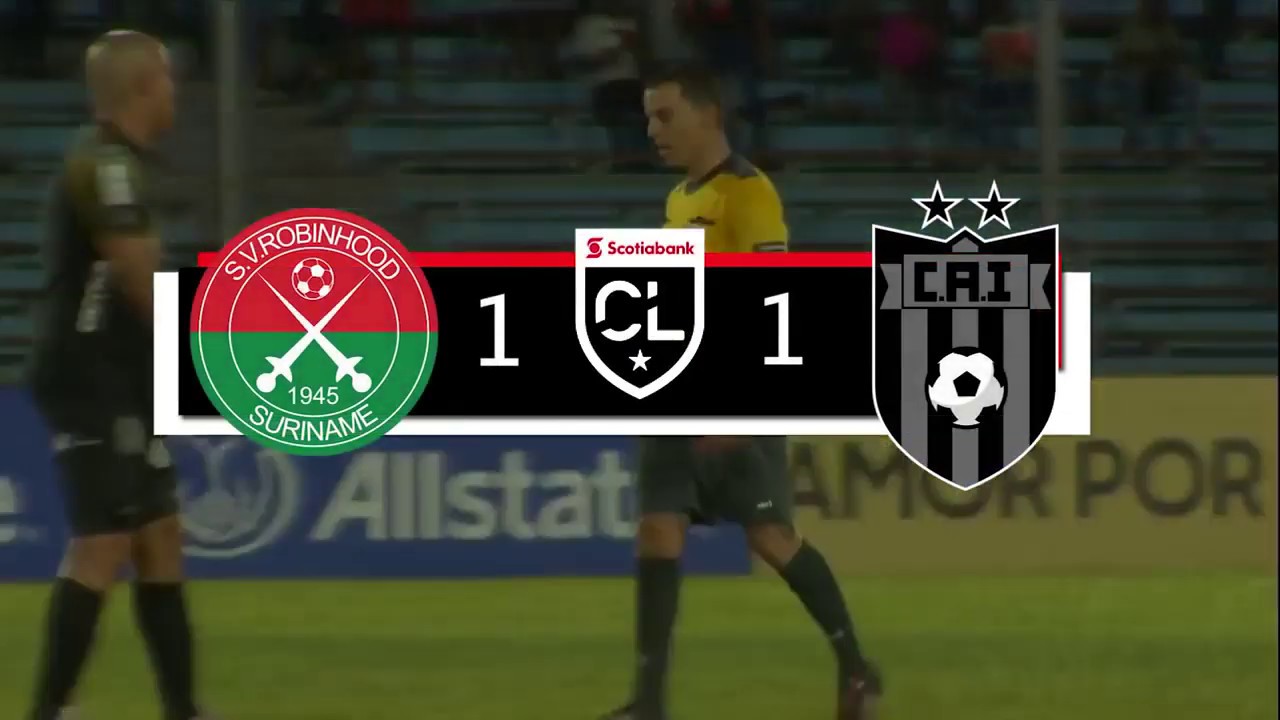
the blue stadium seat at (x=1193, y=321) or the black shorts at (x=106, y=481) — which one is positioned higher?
the blue stadium seat at (x=1193, y=321)

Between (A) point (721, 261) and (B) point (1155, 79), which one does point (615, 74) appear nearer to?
(B) point (1155, 79)

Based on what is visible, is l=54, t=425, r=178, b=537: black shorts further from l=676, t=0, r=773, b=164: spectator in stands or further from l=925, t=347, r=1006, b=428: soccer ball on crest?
l=676, t=0, r=773, b=164: spectator in stands

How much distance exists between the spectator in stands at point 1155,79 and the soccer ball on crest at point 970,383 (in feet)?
23.9

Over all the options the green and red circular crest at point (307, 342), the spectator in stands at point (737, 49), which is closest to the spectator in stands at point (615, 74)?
the spectator in stands at point (737, 49)

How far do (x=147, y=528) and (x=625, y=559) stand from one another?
455cm

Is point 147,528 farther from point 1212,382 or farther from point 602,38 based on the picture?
point 602,38

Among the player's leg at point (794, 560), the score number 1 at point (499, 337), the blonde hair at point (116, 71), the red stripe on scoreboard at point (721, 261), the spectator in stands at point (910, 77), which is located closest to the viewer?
the blonde hair at point (116, 71)

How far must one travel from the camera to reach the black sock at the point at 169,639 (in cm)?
552

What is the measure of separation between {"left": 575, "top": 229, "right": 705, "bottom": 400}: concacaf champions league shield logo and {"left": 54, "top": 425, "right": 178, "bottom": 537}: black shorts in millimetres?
1491

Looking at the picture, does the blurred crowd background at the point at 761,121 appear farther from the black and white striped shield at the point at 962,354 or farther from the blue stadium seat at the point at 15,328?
the black and white striped shield at the point at 962,354

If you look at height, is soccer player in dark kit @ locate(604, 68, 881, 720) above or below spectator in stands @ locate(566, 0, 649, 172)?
below

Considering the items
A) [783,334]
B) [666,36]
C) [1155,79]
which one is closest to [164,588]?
[783,334]
